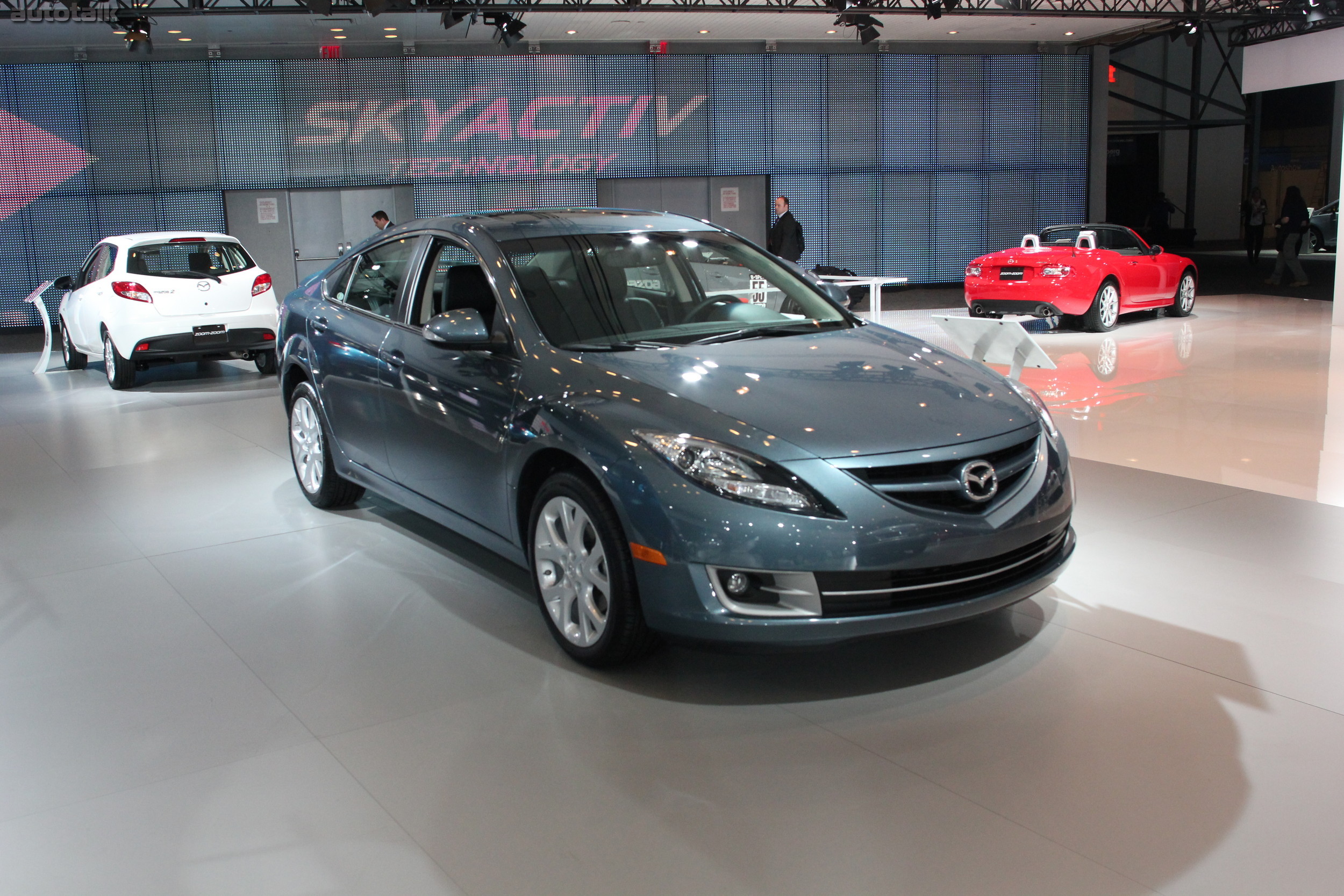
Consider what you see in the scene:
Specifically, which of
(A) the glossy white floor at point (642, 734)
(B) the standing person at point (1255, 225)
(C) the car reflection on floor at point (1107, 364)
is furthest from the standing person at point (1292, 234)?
(A) the glossy white floor at point (642, 734)

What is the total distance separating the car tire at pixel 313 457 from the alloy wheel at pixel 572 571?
1909mm

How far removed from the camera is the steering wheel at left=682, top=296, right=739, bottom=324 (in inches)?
148

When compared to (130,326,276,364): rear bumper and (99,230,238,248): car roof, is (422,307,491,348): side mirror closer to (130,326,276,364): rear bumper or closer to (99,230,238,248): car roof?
(130,326,276,364): rear bumper

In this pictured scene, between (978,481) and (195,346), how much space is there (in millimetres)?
8194

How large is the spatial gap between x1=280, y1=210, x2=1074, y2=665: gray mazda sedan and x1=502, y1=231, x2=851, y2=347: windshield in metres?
0.01

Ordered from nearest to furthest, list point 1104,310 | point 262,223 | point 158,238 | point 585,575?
point 585,575 → point 158,238 → point 1104,310 → point 262,223

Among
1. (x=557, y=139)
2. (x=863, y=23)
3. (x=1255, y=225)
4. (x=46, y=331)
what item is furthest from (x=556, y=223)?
(x=1255, y=225)

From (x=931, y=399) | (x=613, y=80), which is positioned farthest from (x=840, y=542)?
(x=613, y=80)

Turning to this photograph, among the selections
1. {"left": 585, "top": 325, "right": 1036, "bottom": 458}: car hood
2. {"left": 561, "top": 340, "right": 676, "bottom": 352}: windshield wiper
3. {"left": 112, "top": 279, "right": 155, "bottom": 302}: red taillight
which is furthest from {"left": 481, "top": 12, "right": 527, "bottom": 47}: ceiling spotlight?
{"left": 585, "top": 325, "right": 1036, "bottom": 458}: car hood

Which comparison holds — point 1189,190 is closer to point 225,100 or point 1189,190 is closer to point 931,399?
point 225,100

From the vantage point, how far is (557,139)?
663 inches

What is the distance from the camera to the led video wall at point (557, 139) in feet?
51.6

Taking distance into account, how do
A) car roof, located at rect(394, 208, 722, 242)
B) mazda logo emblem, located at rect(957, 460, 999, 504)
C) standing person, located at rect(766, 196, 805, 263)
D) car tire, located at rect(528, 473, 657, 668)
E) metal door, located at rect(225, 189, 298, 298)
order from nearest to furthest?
mazda logo emblem, located at rect(957, 460, 999, 504), car tire, located at rect(528, 473, 657, 668), car roof, located at rect(394, 208, 722, 242), standing person, located at rect(766, 196, 805, 263), metal door, located at rect(225, 189, 298, 298)

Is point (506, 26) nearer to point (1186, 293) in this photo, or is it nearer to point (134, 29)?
point (134, 29)
